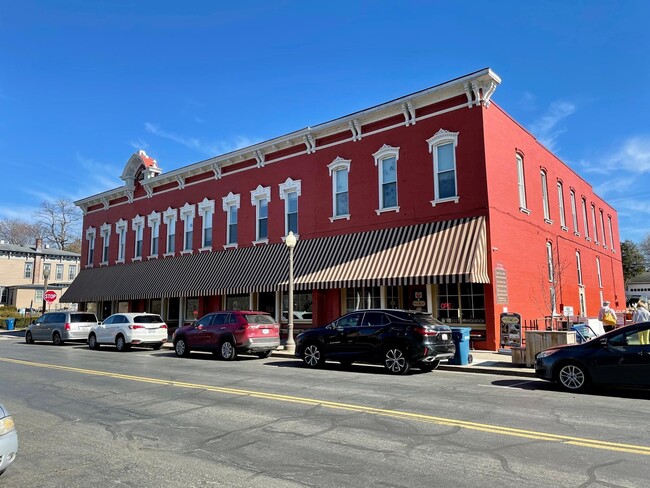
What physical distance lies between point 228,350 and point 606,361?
1118 centimetres

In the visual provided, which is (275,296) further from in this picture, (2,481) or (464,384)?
(2,481)

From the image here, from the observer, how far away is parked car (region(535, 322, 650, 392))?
30.5 feet

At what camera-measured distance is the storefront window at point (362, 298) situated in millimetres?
19828

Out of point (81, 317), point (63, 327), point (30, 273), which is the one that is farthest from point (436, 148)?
point (30, 273)

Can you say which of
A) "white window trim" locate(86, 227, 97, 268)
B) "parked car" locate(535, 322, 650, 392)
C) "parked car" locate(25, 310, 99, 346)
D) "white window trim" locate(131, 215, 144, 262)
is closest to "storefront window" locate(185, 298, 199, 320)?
"parked car" locate(25, 310, 99, 346)

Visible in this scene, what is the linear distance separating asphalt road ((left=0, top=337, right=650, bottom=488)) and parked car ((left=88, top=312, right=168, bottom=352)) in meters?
8.76

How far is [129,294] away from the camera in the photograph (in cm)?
2975

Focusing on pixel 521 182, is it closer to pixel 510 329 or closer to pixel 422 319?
pixel 510 329

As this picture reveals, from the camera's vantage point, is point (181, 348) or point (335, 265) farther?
point (335, 265)

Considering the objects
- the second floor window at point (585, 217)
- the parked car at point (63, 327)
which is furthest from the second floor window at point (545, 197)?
the parked car at point (63, 327)

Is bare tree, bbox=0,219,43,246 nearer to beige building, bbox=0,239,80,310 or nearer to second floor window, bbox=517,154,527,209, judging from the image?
beige building, bbox=0,239,80,310

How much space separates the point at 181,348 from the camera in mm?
17656

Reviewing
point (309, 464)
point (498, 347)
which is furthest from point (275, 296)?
point (309, 464)

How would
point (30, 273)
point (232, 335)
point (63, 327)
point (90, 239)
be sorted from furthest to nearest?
point (30, 273), point (90, 239), point (63, 327), point (232, 335)
